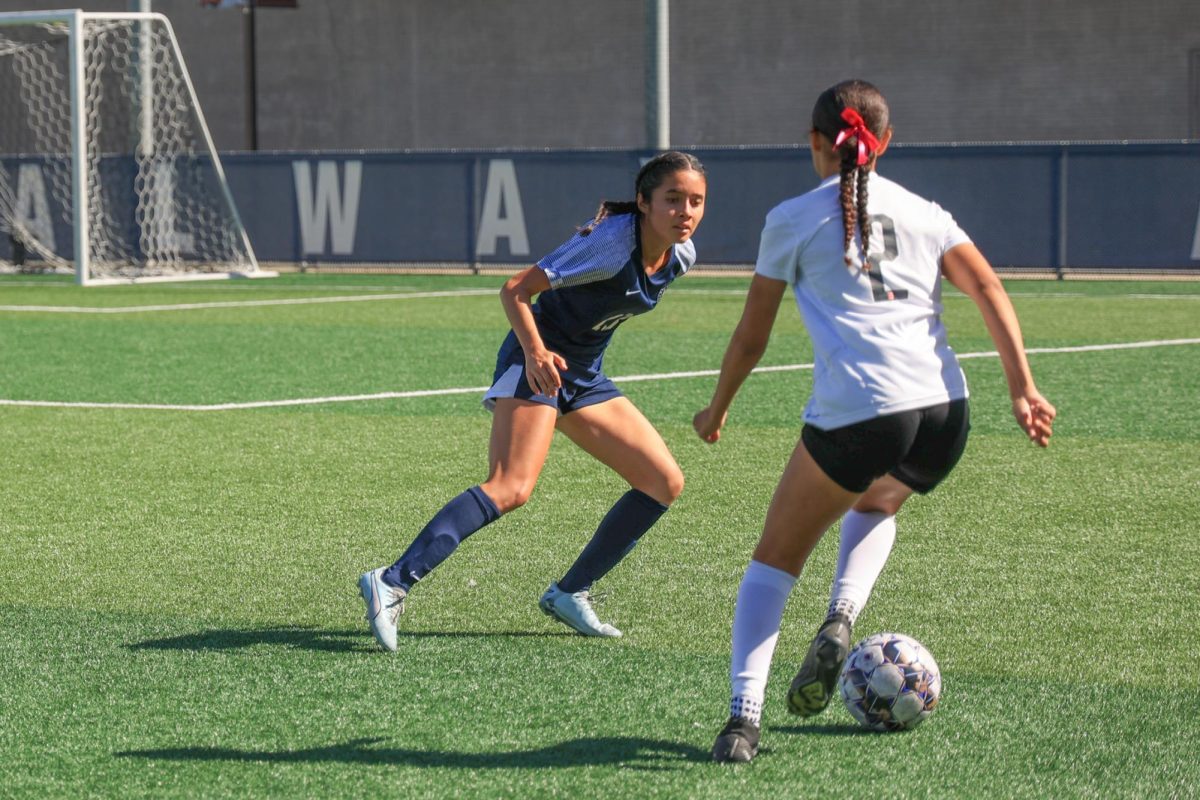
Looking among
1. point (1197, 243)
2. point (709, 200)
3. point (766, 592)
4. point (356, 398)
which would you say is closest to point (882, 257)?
point (766, 592)

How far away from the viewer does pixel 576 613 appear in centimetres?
576

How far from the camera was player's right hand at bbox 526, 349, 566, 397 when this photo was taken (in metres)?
5.30

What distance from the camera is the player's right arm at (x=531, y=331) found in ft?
17.4

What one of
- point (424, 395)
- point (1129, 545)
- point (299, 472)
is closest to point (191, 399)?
point (424, 395)

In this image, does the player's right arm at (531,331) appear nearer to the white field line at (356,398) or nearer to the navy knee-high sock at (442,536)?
the navy knee-high sock at (442,536)

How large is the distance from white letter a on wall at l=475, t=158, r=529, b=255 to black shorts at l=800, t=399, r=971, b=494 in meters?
21.2

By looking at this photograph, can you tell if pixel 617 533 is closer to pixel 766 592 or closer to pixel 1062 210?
pixel 766 592

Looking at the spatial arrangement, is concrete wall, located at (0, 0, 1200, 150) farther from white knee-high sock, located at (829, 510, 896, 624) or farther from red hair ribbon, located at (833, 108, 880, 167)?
red hair ribbon, located at (833, 108, 880, 167)

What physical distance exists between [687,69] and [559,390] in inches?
1095

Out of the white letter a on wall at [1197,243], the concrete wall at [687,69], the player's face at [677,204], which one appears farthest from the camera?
the concrete wall at [687,69]

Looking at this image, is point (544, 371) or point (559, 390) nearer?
point (544, 371)

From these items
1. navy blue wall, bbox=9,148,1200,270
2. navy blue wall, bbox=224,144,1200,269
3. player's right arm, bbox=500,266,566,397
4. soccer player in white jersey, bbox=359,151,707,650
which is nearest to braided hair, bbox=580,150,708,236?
soccer player in white jersey, bbox=359,151,707,650

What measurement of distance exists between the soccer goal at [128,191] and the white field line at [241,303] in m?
3.13

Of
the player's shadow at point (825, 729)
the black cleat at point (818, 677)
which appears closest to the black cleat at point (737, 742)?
the black cleat at point (818, 677)
